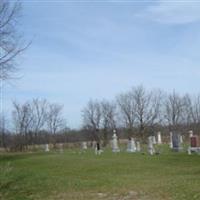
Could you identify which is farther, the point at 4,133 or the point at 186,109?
the point at 186,109

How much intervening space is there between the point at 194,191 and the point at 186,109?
284 feet

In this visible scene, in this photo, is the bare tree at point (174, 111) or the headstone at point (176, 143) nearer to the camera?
the headstone at point (176, 143)

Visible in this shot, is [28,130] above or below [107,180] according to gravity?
above

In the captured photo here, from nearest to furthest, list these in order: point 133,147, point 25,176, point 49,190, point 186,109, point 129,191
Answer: point 129,191, point 49,190, point 25,176, point 133,147, point 186,109

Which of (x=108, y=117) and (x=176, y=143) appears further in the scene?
(x=108, y=117)

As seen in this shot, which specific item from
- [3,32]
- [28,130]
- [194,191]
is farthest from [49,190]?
[28,130]

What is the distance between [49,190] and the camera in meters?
15.1

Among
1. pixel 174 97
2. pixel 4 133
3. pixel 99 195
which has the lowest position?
pixel 99 195

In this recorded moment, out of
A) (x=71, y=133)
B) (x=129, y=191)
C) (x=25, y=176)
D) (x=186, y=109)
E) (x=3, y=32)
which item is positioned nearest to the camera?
(x=129, y=191)

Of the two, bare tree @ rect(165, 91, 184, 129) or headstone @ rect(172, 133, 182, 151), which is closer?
headstone @ rect(172, 133, 182, 151)

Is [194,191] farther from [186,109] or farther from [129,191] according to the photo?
[186,109]

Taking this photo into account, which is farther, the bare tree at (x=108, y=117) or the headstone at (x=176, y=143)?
the bare tree at (x=108, y=117)

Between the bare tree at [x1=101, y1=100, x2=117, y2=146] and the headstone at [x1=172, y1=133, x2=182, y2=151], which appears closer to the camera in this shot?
the headstone at [x1=172, y1=133, x2=182, y2=151]

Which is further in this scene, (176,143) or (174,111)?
(174,111)
